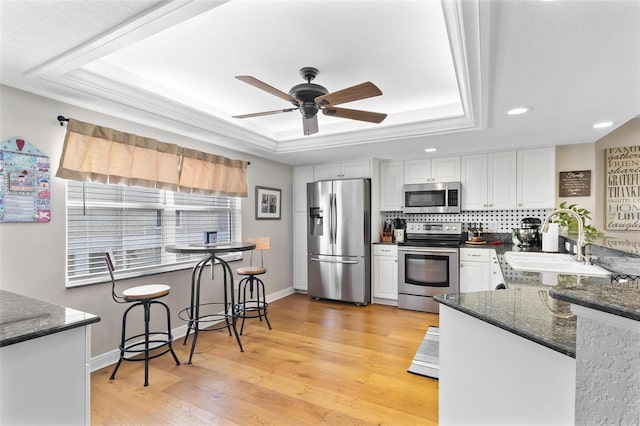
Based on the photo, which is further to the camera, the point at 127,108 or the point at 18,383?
the point at 127,108

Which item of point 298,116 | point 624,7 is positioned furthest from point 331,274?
point 624,7

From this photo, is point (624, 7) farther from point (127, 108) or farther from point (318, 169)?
point (318, 169)

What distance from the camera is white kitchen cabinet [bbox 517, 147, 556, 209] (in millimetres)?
3957

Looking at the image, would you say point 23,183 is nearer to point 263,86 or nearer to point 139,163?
point 139,163

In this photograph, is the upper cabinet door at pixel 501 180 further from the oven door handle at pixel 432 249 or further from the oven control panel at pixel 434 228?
the oven door handle at pixel 432 249

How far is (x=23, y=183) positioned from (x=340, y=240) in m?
3.50

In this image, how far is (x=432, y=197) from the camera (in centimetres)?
459

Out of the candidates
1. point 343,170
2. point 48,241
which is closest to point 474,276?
point 343,170

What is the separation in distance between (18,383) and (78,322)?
0.75ft

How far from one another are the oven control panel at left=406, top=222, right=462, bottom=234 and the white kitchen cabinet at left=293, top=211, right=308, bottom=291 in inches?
65.3

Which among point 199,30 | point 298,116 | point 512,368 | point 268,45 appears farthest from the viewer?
point 298,116

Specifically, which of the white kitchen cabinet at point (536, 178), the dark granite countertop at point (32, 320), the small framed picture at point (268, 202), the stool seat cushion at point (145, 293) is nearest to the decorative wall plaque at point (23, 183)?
the stool seat cushion at point (145, 293)

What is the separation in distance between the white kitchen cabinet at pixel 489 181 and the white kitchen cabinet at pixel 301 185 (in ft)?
7.65

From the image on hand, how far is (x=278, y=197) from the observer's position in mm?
5039
